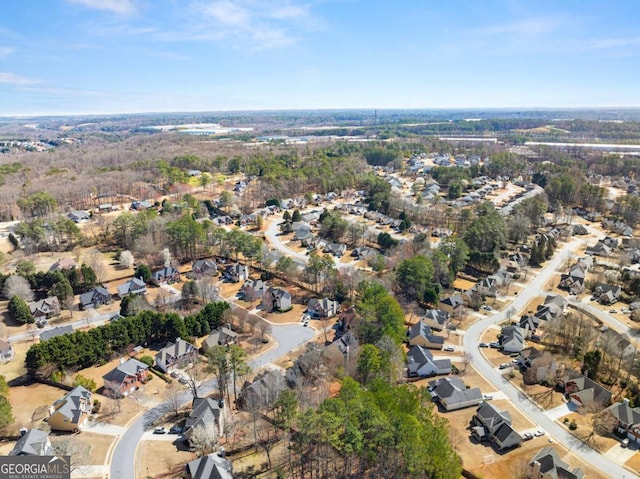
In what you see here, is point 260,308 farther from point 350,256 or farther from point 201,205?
point 201,205

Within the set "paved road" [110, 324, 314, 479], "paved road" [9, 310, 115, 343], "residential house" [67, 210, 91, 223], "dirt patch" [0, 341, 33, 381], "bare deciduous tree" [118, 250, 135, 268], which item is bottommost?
"paved road" [110, 324, 314, 479]

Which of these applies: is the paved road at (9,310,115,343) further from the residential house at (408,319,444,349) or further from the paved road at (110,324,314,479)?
the residential house at (408,319,444,349)

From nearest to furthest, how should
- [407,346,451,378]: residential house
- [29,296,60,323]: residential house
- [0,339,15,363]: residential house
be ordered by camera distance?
1. [407,346,451,378]: residential house
2. [0,339,15,363]: residential house
3. [29,296,60,323]: residential house

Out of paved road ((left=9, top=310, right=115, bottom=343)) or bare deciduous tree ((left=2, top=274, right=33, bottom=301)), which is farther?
bare deciduous tree ((left=2, top=274, right=33, bottom=301))

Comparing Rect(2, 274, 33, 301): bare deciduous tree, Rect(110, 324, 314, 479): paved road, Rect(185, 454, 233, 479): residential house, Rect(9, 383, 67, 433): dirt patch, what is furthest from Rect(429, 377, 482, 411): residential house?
Rect(2, 274, 33, 301): bare deciduous tree

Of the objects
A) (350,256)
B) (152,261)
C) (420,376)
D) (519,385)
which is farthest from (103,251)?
(519,385)

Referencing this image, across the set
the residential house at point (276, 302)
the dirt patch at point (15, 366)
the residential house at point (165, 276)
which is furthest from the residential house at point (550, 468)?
the residential house at point (165, 276)

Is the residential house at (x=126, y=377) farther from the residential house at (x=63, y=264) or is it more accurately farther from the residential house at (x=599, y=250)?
the residential house at (x=599, y=250)
